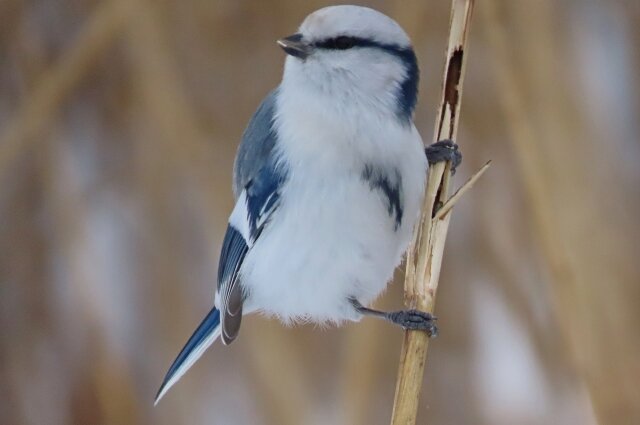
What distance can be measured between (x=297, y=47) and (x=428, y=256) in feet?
0.64

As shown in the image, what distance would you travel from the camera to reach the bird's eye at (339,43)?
2.01 ft

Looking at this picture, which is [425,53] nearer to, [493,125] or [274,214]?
[493,125]

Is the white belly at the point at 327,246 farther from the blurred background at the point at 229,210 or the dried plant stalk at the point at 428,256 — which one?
the blurred background at the point at 229,210

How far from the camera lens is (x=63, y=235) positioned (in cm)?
104

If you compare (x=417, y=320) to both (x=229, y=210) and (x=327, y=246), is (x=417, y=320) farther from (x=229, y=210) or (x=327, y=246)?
(x=229, y=210)

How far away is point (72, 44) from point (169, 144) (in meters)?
0.19

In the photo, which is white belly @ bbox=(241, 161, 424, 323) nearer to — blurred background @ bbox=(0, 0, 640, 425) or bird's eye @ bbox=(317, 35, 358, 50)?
bird's eye @ bbox=(317, 35, 358, 50)

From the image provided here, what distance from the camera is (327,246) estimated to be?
2.07 feet

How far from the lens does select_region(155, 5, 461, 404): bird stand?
0.62m

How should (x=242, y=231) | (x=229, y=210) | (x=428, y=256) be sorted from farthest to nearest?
1. (x=229, y=210)
2. (x=242, y=231)
3. (x=428, y=256)

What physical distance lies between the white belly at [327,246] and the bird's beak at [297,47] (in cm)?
10

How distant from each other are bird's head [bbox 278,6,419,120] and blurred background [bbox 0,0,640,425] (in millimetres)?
336

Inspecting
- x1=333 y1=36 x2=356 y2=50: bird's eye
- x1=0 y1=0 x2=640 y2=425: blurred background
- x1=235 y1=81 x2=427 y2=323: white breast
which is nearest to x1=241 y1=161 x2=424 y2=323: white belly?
x1=235 y1=81 x2=427 y2=323: white breast

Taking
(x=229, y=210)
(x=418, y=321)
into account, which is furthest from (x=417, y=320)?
(x=229, y=210)
